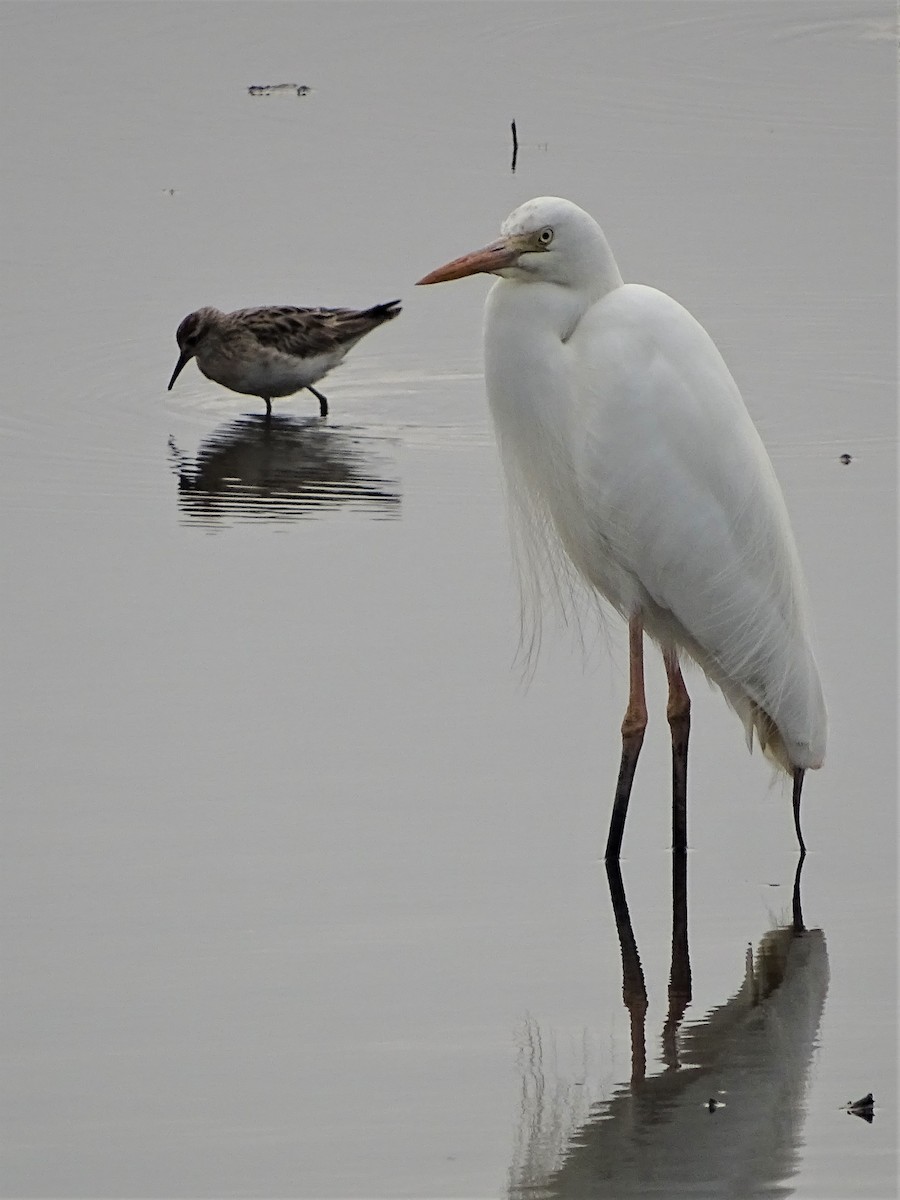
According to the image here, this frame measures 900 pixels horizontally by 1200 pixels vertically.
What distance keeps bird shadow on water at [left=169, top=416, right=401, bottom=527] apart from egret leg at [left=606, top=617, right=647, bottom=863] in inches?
102

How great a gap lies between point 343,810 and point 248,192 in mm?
8521

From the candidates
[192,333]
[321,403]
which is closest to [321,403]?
[321,403]

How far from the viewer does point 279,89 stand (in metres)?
16.7

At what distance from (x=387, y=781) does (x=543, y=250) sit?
137 centimetres

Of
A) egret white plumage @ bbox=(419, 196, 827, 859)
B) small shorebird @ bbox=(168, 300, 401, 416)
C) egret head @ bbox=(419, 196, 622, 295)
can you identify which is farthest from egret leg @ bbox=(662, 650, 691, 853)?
small shorebird @ bbox=(168, 300, 401, 416)

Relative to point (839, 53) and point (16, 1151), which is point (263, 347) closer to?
point (16, 1151)

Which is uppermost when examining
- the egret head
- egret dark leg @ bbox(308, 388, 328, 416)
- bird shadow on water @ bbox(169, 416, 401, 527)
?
the egret head

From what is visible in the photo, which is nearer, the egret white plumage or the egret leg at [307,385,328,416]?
the egret white plumage

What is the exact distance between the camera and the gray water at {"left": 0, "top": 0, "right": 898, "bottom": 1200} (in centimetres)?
388

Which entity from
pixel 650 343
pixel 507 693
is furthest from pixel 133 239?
pixel 650 343

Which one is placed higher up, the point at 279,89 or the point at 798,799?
the point at 279,89

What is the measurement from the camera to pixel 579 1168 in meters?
3.71

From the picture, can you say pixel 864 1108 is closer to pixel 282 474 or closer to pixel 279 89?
pixel 282 474

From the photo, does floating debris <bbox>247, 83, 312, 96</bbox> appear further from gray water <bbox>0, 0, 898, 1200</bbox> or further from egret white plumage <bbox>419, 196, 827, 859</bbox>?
egret white plumage <bbox>419, 196, 827, 859</bbox>
